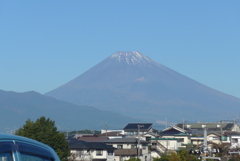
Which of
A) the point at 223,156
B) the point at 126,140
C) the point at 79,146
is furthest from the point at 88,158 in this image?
the point at 223,156

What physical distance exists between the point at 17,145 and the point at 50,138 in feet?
79.8

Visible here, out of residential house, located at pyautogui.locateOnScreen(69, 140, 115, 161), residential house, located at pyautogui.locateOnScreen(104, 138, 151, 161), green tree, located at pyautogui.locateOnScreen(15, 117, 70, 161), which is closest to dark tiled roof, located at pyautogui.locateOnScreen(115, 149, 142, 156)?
residential house, located at pyautogui.locateOnScreen(104, 138, 151, 161)

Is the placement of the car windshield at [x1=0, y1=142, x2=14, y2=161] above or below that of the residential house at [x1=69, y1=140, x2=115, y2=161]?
below

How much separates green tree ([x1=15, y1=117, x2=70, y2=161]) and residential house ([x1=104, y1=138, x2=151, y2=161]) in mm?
10766

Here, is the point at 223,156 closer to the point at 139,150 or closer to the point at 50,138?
the point at 139,150

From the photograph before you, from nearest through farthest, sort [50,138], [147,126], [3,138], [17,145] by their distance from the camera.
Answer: [3,138], [17,145], [50,138], [147,126]

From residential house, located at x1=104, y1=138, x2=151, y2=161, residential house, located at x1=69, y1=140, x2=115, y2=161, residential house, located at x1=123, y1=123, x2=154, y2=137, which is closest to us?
residential house, located at x1=69, y1=140, x2=115, y2=161

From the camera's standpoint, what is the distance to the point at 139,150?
3794 centimetres

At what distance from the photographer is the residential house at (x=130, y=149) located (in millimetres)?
37669

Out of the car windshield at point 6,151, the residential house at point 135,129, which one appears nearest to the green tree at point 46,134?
Result: the car windshield at point 6,151

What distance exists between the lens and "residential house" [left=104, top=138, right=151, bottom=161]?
3767cm

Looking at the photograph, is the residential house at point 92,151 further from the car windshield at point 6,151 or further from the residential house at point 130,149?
the car windshield at point 6,151

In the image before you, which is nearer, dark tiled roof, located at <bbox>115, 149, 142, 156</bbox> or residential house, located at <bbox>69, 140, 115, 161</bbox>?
residential house, located at <bbox>69, 140, 115, 161</bbox>

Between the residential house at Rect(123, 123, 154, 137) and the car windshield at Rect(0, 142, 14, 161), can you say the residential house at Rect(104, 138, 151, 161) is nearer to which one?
the residential house at Rect(123, 123, 154, 137)
